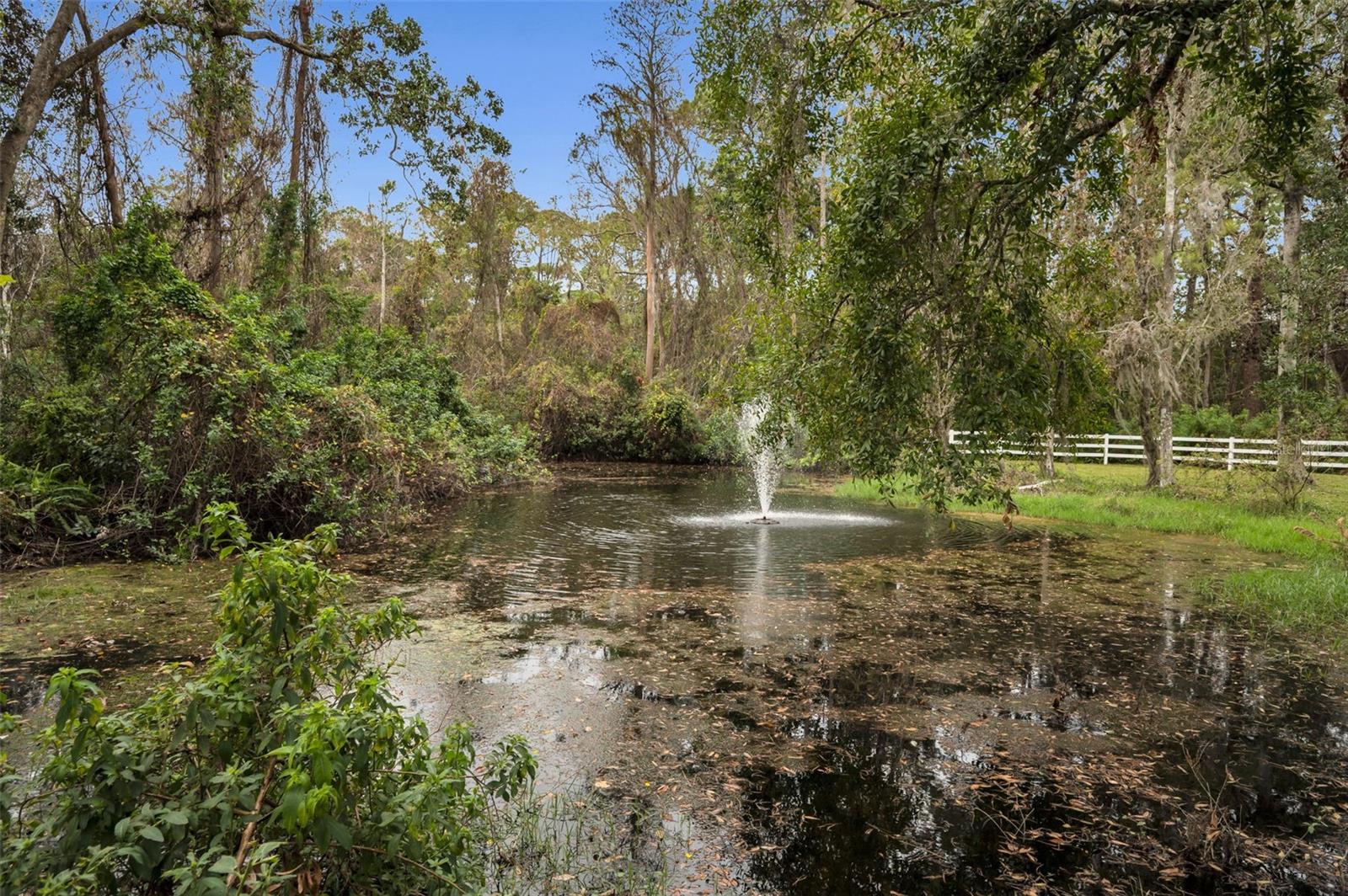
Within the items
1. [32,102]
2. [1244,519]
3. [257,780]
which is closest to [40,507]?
[32,102]

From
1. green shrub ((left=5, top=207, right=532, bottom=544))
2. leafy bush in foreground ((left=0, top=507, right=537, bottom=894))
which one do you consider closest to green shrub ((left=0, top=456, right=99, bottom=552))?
green shrub ((left=5, top=207, right=532, bottom=544))

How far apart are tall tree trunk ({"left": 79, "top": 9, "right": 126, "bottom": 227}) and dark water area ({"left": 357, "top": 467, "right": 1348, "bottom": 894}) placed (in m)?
8.29

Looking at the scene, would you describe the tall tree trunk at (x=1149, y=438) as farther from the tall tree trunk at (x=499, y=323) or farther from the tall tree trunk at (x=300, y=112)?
the tall tree trunk at (x=499, y=323)

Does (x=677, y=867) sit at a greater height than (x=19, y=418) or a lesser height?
lesser

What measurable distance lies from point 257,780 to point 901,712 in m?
4.66

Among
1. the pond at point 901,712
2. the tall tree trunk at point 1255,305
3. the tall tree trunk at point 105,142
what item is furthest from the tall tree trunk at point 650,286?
the pond at point 901,712

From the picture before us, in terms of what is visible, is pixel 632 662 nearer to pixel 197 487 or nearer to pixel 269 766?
pixel 269 766

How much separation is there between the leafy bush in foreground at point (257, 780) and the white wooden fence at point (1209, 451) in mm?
4035

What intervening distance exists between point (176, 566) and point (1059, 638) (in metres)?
10.6

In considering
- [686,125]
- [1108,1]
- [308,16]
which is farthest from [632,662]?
[686,125]

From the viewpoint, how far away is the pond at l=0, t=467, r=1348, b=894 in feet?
13.5

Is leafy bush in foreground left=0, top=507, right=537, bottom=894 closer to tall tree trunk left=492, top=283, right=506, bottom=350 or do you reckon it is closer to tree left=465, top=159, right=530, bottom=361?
tree left=465, top=159, right=530, bottom=361

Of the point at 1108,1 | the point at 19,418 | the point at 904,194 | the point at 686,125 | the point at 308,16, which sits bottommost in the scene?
the point at 19,418

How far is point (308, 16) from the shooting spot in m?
15.9
